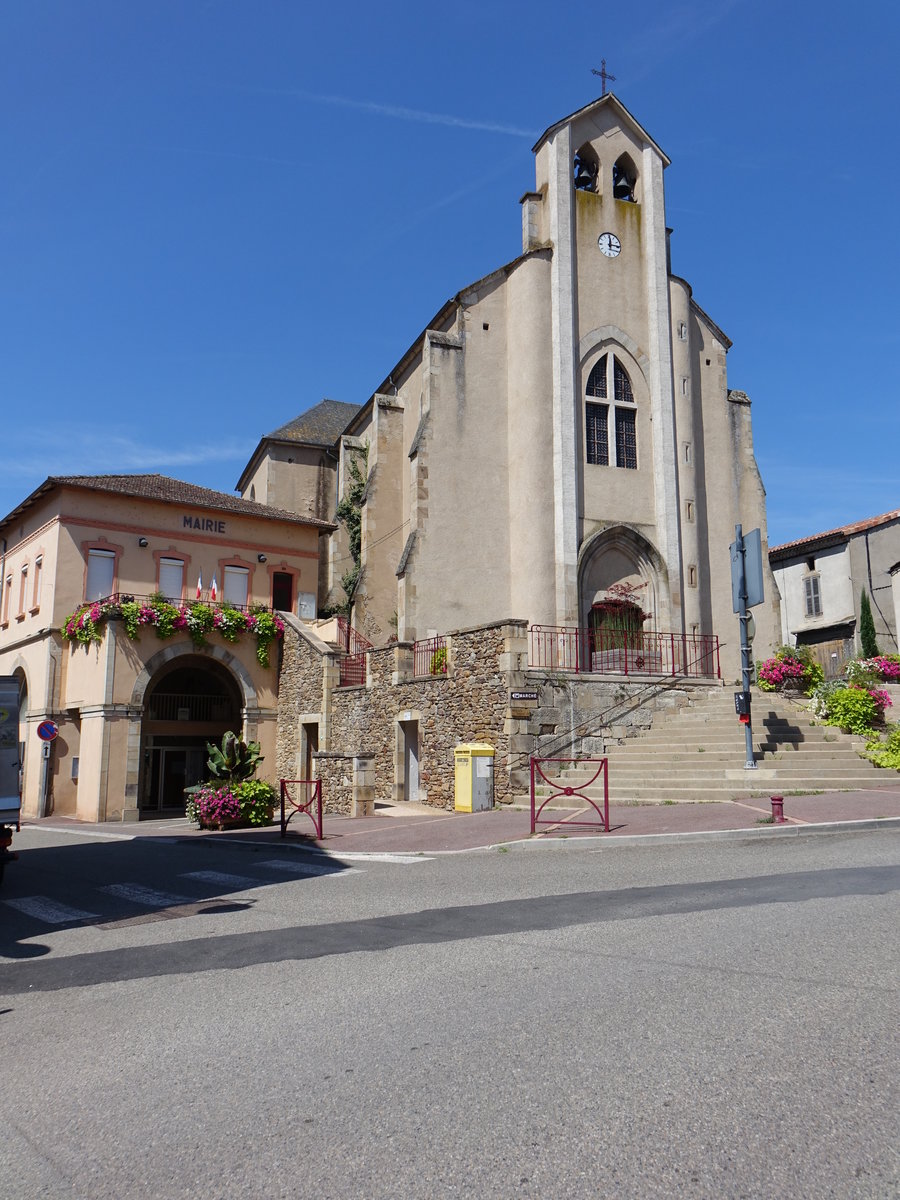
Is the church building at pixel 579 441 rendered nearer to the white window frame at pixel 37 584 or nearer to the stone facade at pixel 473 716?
the stone facade at pixel 473 716

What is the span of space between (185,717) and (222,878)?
1968 cm

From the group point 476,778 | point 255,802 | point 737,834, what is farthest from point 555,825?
point 255,802

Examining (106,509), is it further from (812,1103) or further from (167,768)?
(812,1103)

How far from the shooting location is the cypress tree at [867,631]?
32.6 metres

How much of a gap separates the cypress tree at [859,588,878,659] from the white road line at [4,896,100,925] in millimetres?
28921

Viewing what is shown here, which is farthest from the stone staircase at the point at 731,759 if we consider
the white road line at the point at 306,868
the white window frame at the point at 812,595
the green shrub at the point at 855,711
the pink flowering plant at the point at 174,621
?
the white window frame at the point at 812,595

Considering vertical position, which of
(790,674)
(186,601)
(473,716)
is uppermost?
(186,601)

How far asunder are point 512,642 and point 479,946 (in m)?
11.4

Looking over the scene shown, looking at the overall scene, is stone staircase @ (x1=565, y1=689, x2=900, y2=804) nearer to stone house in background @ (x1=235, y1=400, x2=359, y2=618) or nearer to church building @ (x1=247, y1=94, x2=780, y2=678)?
church building @ (x1=247, y1=94, x2=780, y2=678)

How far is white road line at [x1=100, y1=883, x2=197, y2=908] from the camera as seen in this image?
947 cm

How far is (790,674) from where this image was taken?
2238 cm

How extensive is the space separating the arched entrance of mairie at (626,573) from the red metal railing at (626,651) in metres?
0.99

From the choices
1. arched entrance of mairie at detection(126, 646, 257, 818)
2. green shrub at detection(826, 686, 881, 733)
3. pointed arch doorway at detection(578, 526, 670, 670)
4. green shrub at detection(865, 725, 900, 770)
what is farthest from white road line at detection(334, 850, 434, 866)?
arched entrance of mairie at detection(126, 646, 257, 818)

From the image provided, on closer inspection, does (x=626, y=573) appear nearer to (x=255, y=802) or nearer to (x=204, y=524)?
(x=204, y=524)
